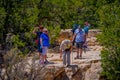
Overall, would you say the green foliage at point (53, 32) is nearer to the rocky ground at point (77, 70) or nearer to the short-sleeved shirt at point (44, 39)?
the rocky ground at point (77, 70)

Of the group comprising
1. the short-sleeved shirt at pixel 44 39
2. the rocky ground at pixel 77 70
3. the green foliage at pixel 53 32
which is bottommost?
the rocky ground at pixel 77 70

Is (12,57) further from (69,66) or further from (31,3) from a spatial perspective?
(31,3)

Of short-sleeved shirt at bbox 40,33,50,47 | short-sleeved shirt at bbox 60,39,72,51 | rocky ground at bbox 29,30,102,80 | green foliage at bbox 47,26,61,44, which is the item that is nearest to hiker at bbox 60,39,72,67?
short-sleeved shirt at bbox 60,39,72,51

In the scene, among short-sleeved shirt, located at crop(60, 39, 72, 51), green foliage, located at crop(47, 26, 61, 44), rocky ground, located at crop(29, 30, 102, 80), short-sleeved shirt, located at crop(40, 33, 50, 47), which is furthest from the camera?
green foliage, located at crop(47, 26, 61, 44)

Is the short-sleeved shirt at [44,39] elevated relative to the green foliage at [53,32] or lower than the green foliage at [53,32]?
elevated

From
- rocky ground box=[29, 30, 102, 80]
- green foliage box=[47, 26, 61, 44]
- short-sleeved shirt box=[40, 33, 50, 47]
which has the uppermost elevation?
short-sleeved shirt box=[40, 33, 50, 47]

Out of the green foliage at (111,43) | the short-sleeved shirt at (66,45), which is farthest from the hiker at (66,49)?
the green foliage at (111,43)

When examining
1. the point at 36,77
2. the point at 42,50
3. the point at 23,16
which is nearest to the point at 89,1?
the point at 23,16

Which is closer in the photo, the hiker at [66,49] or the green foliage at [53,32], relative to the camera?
the hiker at [66,49]

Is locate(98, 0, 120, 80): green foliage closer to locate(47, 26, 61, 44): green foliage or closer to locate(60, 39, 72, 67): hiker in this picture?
locate(60, 39, 72, 67): hiker

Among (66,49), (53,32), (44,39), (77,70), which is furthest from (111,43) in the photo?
(53,32)

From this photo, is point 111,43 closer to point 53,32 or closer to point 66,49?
point 66,49

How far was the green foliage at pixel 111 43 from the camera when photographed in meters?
14.0

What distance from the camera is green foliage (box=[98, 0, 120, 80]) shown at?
45.9 ft
